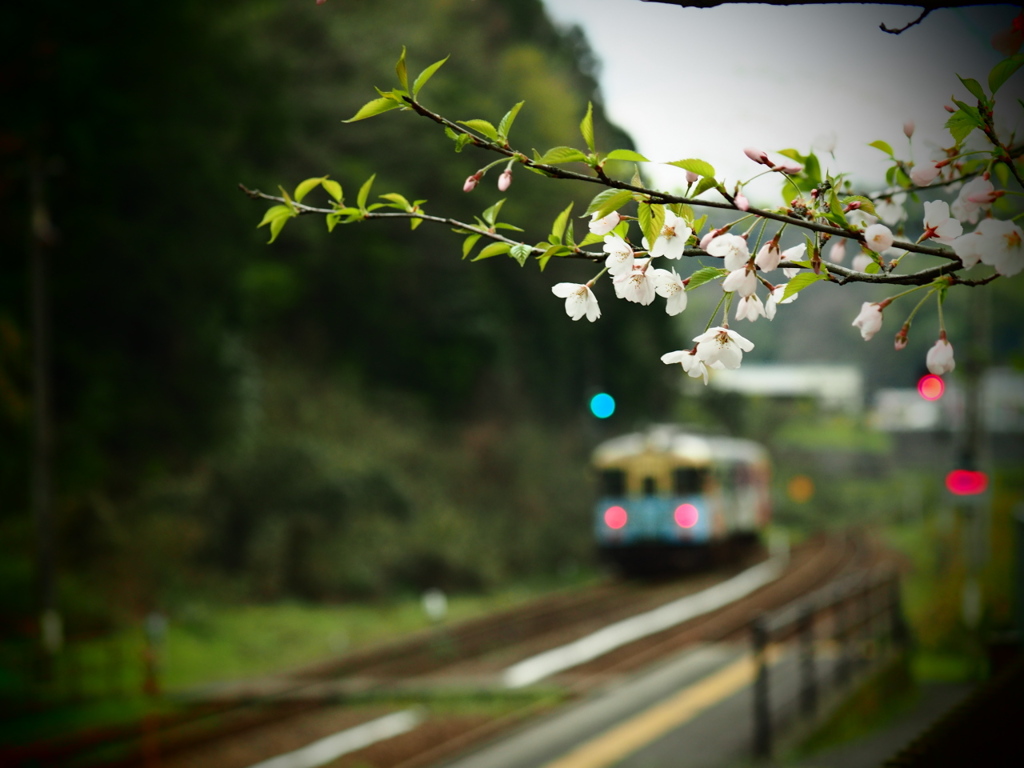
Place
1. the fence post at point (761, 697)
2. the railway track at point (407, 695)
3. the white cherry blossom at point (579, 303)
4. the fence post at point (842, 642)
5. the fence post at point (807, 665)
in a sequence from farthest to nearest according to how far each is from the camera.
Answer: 1. the fence post at point (842, 642)
2. the railway track at point (407, 695)
3. the fence post at point (807, 665)
4. the fence post at point (761, 697)
5. the white cherry blossom at point (579, 303)

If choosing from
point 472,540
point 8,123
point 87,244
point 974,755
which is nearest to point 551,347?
point 472,540

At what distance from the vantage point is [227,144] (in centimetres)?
1557

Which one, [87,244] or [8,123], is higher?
[8,123]

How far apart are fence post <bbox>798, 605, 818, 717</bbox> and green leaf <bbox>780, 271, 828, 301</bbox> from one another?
6.31 metres

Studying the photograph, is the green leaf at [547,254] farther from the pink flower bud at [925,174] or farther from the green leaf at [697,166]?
the pink flower bud at [925,174]

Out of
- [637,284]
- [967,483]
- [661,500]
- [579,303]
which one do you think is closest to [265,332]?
[661,500]

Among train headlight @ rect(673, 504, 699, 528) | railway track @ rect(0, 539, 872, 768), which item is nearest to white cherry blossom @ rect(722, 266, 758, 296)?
railway track @ rect(0, 539, 872, 768)

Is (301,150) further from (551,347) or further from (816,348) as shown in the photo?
(816,348)

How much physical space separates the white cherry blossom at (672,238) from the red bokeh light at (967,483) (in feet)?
33.8

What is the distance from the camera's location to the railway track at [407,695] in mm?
7562

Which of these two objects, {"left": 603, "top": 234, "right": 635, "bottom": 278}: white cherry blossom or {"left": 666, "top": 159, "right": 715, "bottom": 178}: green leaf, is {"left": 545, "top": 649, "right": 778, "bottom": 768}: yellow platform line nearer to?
{"left": 603, "top": 234, "right": 635, "bottom": 278}: white cherry blossom

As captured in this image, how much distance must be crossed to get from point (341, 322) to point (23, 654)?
1239 centimetres

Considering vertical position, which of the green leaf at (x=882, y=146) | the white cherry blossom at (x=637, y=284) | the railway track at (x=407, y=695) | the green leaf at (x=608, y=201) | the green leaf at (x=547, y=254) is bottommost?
the railway track at (x=407, y=695)

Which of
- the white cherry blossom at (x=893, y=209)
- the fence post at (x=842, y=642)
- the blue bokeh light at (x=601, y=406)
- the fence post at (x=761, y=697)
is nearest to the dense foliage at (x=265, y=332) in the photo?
the blue bokeh light at (x=601, y=406)
